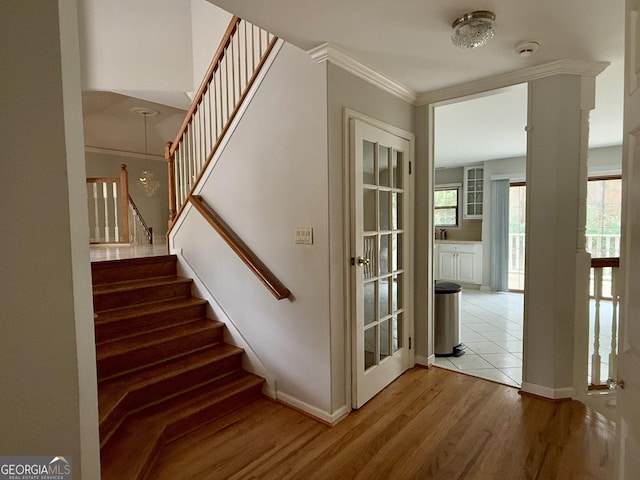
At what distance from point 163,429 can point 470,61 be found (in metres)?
3.09

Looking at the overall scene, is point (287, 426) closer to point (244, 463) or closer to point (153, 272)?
point (244, 463)

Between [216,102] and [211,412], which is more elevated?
[216,102]

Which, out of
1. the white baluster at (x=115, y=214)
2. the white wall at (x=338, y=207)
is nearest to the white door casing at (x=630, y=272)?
the white wall at (x=338, y=207)

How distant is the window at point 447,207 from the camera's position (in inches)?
273

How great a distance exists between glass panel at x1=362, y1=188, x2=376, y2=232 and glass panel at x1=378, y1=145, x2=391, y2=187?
17 centimetres

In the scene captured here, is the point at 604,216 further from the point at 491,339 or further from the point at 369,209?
the point at 369,209

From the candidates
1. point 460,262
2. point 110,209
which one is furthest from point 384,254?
point 460,262

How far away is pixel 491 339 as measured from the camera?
375 cm

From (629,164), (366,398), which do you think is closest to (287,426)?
(366,398)

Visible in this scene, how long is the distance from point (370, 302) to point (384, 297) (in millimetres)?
175

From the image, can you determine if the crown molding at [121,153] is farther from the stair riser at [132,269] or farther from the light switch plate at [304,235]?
the light switch plate at [304,235]

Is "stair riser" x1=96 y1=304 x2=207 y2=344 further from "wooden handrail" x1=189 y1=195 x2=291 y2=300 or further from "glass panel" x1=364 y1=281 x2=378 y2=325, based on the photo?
"glass panel" x1=364 y1=281 x2=378 y2=325

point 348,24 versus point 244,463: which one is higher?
point 348,24

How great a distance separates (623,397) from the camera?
98 centimetres
